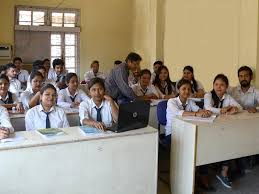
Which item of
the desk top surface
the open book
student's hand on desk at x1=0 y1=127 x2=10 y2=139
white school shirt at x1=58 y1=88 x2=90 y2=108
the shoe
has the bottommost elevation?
the shoe

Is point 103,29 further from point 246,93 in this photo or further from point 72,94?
point 246,93

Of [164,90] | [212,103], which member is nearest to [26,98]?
[212,103]

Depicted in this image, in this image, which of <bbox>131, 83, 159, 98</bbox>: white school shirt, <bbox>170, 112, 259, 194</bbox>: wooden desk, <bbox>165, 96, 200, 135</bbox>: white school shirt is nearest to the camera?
<bbox>170, 112, 259, 194</bbox>: wooden desk

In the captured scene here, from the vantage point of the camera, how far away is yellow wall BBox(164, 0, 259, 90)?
200 inches

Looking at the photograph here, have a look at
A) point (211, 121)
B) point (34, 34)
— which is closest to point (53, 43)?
point (34, 34)

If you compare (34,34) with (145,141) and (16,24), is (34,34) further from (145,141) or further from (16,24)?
(145,141)

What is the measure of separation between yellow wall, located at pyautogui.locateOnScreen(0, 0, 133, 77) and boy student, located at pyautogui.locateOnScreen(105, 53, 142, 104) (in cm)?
490

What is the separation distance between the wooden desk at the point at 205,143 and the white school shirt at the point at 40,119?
1.08 m

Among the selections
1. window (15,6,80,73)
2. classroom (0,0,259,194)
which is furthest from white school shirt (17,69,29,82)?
window (15,6,80,73)

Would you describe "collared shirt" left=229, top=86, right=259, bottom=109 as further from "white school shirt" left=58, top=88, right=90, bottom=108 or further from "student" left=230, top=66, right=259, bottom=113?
"white school shirt" left=58, top=88, right=90, bottom=108

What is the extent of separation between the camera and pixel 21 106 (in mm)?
3693

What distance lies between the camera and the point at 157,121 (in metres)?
4.34

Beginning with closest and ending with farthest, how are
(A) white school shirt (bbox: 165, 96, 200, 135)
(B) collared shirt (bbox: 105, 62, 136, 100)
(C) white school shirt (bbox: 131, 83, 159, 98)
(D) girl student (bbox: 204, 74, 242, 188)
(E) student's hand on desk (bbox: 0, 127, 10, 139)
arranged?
(E) student's hand on desk (bbox: 0, 127, 10, 139), (A) white school shirt (bbox: 165, 96, 200, 135), (D) girl student (bbox: 204, 74, 242, 188), (B) collared shirt (bbox: 105, 62, 136, 100), (C) white school shirt (bbox: 131, 83, 159, 98)

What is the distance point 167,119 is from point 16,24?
625cm
